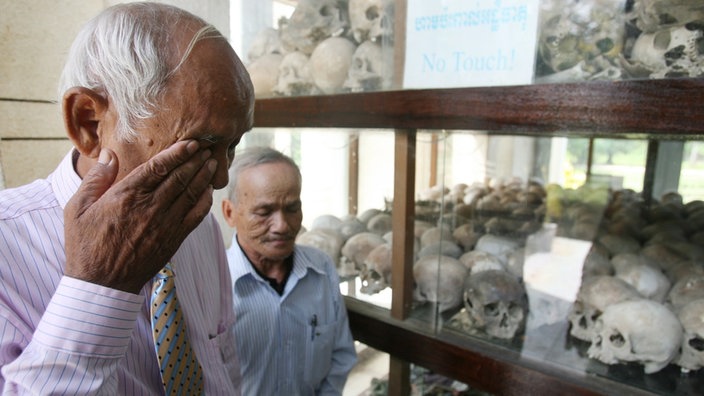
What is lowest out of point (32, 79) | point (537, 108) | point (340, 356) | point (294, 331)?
point (340, 356)

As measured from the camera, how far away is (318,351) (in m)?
1.13

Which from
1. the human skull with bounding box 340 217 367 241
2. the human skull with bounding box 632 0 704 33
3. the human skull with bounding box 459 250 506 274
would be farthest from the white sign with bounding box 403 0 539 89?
the human skull with bounding box 340 217 367 241

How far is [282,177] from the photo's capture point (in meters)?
1.10

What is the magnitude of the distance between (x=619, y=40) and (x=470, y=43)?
12.8 inches

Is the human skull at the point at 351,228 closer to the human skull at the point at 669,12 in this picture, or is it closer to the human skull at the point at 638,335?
the human skull at the point at 638,335

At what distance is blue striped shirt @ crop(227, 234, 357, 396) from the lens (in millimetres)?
1068

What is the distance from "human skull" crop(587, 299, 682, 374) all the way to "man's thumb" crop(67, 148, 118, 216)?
1.02m

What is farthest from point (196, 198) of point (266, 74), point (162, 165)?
point (266, 74)

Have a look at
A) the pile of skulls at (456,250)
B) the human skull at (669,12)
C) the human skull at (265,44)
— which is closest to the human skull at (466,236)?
the pile of skulls at (456,250)

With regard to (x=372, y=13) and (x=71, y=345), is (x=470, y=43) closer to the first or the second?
(x=372, y=13)

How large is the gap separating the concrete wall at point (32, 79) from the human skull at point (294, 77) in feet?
1.75

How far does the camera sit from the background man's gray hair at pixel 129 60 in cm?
50

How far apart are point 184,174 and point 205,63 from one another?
14 cm

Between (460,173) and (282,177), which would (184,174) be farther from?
(460,173)
